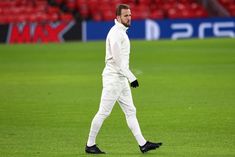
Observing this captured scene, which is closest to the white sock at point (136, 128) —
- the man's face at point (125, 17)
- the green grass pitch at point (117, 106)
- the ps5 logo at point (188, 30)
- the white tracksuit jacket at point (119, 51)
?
the green grass pitch at point (117, 106)

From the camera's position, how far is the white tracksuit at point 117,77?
1164 centimetres

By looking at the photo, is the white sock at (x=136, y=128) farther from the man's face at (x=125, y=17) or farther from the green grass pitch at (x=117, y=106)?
the man's face at (x=125, y=17)

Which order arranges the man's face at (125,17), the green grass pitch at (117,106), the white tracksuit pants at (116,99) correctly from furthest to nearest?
1. the green grass pitch at (117,106)
2. the white tracksuit pants at (116,99)
3. the man's face at (125,17)

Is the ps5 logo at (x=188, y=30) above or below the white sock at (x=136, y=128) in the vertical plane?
below

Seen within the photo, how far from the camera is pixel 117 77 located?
11781 mm

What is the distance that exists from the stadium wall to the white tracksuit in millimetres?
28031

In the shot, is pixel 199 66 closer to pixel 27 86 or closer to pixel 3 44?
pixel 27 86

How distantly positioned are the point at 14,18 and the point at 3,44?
309 cm

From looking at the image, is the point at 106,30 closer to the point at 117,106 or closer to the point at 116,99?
the point at 117,106

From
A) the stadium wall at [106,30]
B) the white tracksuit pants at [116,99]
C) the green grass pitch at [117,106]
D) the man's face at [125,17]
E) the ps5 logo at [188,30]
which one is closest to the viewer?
the man's face at [125,17]

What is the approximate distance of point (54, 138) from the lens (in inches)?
534

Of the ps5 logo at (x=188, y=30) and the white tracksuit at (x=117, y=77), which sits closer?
the white tracksuit at (x=117, y=77)

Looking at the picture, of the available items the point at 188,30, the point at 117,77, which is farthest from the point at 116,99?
the point at 188,30

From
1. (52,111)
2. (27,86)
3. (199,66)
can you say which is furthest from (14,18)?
(52,111)
